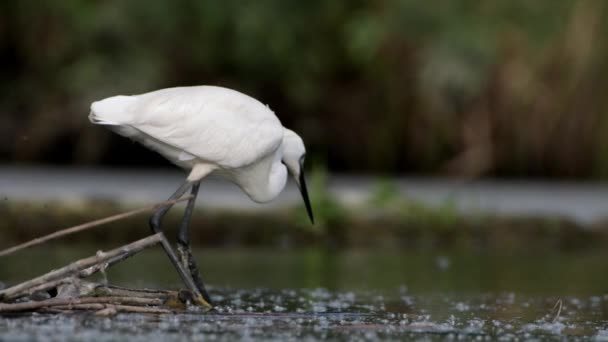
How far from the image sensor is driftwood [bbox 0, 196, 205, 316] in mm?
6719

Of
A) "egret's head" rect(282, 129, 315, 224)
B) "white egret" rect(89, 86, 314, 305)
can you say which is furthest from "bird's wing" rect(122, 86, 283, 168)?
"egret's head" rect(282, 129, 315, 224)

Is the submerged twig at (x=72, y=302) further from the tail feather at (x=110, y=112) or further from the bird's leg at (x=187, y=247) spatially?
the tail feather at (x=110, y=112)

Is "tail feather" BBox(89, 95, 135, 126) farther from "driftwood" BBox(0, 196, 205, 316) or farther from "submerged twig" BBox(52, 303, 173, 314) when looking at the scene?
"submerged twig" BBox(52, 303, 173, 314)

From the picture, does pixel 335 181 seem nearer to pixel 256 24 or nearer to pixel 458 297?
pixel 256 24

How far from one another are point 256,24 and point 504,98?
4.02 m

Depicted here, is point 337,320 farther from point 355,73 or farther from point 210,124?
point 355,73

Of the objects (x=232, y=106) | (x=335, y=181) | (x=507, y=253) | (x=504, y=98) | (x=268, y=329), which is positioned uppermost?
(x=504, y=98)

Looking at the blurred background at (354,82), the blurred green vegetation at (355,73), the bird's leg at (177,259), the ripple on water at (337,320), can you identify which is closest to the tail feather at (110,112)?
the bird's leg at (177,259)

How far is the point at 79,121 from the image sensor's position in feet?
64.4

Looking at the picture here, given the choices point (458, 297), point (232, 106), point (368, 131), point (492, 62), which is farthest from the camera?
point (368, 131)

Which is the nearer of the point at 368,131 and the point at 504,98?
the point at 504,98

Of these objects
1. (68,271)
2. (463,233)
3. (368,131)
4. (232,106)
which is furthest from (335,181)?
(68,271)

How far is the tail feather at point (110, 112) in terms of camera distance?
7.78 meters

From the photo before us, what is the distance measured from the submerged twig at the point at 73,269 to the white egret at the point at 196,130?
0.33 meters
